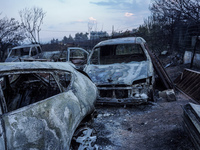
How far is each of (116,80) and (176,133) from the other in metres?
1.94

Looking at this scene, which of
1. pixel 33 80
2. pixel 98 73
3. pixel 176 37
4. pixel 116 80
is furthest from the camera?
pixel 176 37

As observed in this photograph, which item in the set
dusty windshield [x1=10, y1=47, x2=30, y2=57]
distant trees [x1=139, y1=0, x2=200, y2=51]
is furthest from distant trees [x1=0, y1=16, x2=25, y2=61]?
distant trees [x1=139, y1=0, x2=200, y2=51]

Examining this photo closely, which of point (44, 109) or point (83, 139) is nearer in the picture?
point (44, 109)

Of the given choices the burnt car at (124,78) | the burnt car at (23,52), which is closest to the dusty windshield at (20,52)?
the burnt car at (23,52)

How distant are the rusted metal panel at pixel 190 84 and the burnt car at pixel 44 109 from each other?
3651 mm

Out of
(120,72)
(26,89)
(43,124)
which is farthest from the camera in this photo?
(120,72)

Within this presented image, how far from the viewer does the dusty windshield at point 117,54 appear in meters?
5.78

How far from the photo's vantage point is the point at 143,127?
3971mm

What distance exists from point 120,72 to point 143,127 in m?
1.65

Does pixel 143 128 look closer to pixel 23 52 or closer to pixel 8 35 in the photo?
pixel 23 52

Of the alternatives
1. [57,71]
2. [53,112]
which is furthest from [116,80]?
[53,112]

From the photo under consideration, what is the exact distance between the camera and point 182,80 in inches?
260

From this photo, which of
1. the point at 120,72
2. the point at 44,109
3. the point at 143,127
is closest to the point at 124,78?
the point at 120,72

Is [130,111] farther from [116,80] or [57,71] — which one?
[57,71]
